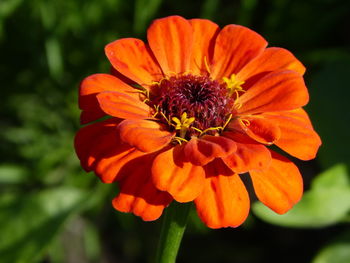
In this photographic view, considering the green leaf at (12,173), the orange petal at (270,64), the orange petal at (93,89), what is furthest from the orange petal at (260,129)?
the green leaf at (12,173)

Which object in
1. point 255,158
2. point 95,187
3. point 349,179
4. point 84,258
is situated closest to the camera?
point 255,158

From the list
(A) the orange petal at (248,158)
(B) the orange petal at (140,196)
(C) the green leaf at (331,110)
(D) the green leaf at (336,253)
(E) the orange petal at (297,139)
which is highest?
(A) the orange petal at (248,158)

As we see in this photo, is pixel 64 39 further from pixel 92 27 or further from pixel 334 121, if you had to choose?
pixel 334 121

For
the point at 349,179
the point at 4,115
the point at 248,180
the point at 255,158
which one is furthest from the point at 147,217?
the point at 4,115

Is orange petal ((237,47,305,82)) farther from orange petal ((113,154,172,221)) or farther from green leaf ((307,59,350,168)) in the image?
green leaf ((307,59,350,168))

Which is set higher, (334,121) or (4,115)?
(334,121)

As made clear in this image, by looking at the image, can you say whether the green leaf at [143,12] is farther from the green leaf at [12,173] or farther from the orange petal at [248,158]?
the orange petal at [248,158]

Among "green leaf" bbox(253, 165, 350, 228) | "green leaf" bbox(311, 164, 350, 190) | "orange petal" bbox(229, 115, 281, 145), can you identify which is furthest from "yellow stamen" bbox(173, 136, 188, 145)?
"green leaf" bbox(311, 164, 350, 190)
